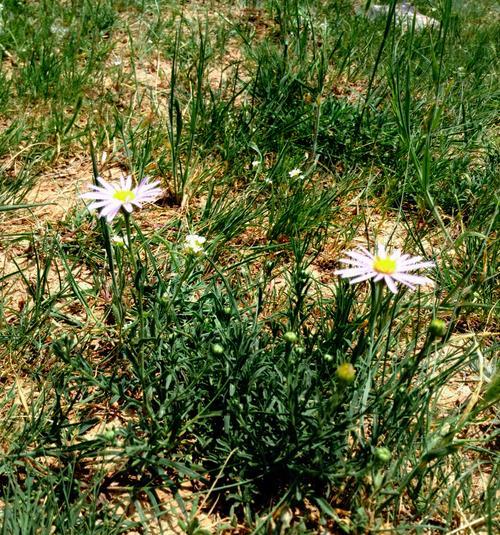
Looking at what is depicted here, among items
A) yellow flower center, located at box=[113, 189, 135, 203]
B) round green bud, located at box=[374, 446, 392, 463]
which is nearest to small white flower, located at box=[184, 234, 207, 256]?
yellow flower center, located at box=[113, 189, 135, 203]

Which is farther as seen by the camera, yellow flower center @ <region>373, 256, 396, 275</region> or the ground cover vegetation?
the ground cover vegetation

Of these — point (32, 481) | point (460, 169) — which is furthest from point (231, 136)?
point (32, 481)

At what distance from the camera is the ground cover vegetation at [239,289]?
158cm

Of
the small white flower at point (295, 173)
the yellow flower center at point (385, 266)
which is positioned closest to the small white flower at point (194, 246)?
the small white flower at point (295, 173)

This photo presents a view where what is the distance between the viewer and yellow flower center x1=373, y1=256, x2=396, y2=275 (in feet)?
4.82

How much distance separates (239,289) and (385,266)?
2.56 ft

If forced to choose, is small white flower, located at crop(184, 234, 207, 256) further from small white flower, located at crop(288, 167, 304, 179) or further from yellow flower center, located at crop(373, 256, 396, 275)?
yellow flower center, located at crop(373, 256, 396, 275)

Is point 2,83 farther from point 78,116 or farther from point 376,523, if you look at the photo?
point 376,523

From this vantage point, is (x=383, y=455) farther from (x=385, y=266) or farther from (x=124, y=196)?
(x=124, y=196)

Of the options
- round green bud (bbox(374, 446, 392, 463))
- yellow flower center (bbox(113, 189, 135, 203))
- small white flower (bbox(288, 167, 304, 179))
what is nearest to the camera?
round green bud (bbox(374, 446, 392, 463))

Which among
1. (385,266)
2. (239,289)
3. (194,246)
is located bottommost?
(239,289)

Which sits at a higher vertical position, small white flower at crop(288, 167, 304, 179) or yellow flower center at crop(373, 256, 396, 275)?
yellow flower center at crop(373, 256, 396, 275)

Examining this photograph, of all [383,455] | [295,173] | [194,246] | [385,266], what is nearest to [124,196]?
[194,246]

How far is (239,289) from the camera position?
7.09 feet
